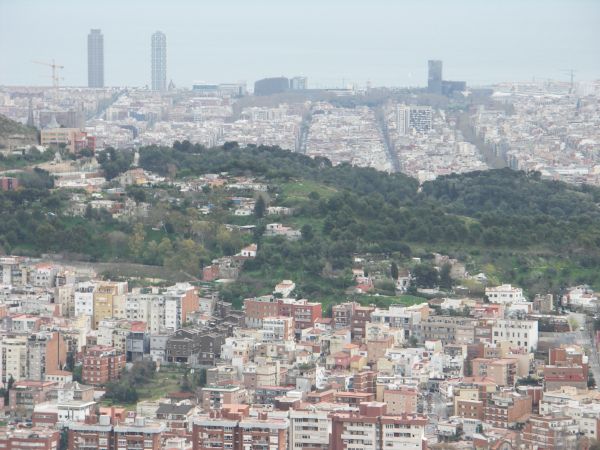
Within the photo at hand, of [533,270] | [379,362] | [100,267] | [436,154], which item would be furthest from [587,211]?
[436,154]

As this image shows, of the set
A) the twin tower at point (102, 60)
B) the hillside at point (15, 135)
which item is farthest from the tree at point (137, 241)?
the twin tower at point (102, 60)

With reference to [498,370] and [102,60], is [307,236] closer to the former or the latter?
[498,370]

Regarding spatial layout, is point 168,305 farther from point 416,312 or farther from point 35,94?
point 35,94

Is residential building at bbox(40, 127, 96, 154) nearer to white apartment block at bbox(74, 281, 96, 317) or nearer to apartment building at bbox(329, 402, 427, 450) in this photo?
white apartment block at bbox(74, 281, 96, 317)

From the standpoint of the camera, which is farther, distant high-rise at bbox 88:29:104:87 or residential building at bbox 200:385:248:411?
distant high-rise at bbox 88:29:104:87

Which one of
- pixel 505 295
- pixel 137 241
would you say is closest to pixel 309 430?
pixel 505 295

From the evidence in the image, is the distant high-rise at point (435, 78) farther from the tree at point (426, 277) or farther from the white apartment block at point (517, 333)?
the white apartment block at point (517, 333)

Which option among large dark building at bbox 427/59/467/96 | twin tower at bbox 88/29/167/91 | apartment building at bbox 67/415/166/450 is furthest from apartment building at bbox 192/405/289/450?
twin tower at bbox 88/29/167/91
